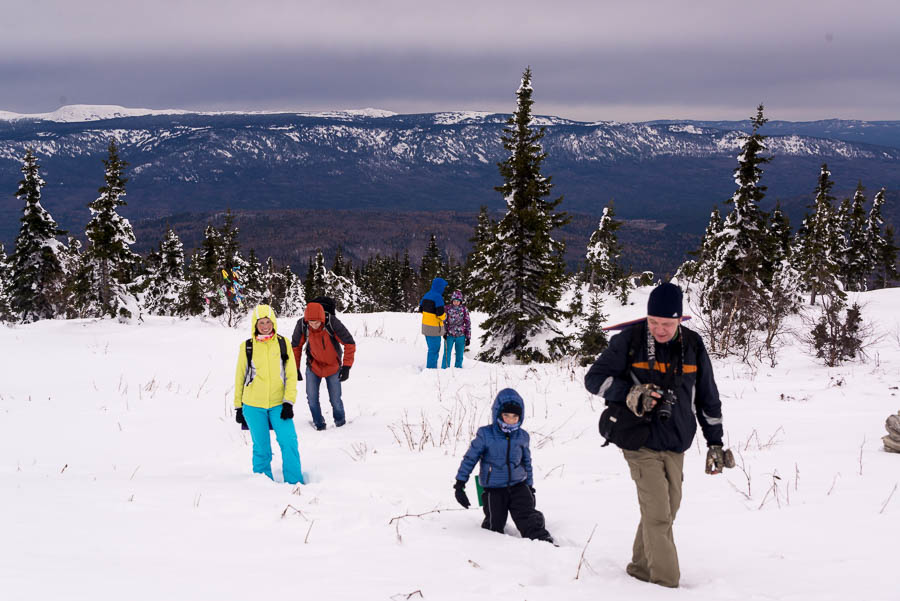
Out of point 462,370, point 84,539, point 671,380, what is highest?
point 671,380

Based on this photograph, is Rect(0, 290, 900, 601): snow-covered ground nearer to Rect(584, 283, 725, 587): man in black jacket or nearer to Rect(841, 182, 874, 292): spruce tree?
Rect(584, 283, 725, 587): man in black jacket

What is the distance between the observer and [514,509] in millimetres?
4715

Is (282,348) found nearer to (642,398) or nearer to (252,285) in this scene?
(642,398)

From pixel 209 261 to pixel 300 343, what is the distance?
2947cm

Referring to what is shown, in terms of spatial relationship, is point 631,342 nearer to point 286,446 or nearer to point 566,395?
point 286,446

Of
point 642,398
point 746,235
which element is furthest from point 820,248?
point 642,398

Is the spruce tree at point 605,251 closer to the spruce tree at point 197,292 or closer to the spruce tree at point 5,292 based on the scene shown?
the spruce tree at point 197,292

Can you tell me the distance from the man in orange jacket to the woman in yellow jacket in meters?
1.86

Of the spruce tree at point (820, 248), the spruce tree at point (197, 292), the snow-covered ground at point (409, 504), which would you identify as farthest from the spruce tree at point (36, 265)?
the spruce tree at point (820, 248)

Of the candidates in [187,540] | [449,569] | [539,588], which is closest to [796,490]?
[539,588]

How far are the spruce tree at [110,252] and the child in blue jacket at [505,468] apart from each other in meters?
23.4

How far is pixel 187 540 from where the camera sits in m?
4.04

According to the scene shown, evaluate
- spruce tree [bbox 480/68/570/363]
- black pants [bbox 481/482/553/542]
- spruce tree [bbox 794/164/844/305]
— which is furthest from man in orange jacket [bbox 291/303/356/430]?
spruce tree [bbox 794/164/844/305]

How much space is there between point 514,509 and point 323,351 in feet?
15.1
